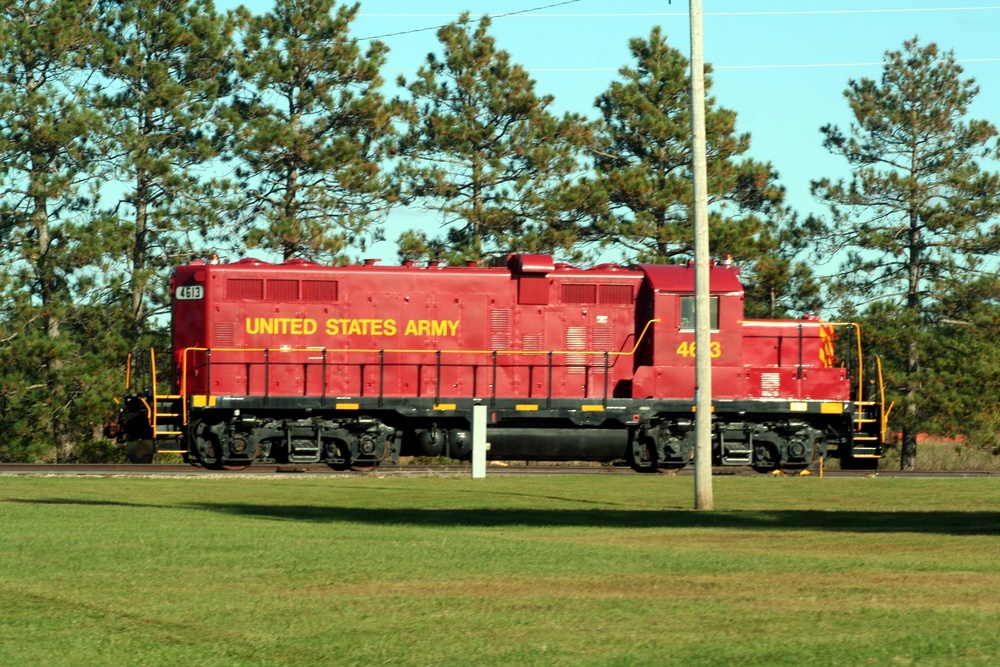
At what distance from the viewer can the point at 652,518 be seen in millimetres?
15805

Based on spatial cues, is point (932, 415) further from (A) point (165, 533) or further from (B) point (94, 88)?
(A) point (165, 533)

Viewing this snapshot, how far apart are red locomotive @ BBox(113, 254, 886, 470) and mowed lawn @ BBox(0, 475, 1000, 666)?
27.8ft

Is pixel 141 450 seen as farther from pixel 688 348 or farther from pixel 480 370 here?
pixel 688 348

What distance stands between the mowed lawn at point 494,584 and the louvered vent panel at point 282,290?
9115 millimetres

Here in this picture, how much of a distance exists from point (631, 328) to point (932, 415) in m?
14.4

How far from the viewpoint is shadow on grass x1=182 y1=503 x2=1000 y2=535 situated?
47.6 feet

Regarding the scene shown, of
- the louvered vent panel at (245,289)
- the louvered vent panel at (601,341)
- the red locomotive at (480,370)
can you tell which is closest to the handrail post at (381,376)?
the red locomotive at (480,370)

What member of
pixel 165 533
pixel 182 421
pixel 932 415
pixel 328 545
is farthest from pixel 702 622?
pixel 932 415

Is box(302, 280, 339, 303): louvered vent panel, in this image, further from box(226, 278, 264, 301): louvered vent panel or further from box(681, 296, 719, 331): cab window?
box(681, 296, 719, 331): cab window

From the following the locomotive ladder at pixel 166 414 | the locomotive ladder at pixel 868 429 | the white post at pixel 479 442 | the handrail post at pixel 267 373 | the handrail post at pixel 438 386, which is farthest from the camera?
the locomotive ladder at pixel 868 429

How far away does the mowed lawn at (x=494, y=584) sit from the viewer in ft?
23.1

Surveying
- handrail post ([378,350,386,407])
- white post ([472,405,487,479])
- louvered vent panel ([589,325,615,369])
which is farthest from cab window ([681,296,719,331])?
handrail post ([378,350,386,407])

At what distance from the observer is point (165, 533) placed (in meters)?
12.9

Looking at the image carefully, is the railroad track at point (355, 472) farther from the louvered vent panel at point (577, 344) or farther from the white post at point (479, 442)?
the louvered vent panel at point (577, 344)
